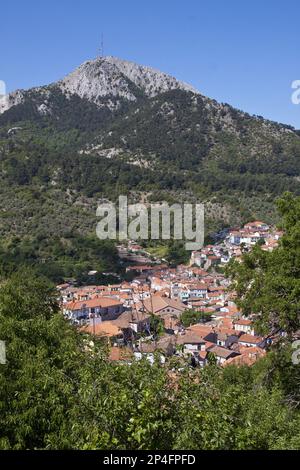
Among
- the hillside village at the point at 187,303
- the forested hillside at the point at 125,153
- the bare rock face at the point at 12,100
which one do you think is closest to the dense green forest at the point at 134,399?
the hillside village at the point at 187,303

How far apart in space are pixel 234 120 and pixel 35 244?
68.1 metres

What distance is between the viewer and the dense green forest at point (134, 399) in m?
4.62

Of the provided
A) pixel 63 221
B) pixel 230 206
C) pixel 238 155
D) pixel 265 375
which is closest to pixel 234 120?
pixel 238 155

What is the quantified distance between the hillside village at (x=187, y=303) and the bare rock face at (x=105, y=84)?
3652 inches

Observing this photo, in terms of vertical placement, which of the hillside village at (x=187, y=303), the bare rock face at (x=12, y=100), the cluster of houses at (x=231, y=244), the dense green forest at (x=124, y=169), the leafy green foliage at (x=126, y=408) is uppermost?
the bare rock face at (x=12, y=100)

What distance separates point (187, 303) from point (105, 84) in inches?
4732

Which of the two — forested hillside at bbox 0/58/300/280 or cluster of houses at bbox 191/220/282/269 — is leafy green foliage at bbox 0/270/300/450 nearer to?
forested hillside at bbox 0/58/300/280

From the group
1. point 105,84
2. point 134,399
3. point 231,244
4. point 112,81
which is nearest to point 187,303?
point 231,244

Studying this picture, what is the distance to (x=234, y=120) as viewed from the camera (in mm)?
108688

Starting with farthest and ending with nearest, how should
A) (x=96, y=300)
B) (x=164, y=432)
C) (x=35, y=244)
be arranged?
(x=35, y=244)
(x=96, y=300)
(x=164, y=432)

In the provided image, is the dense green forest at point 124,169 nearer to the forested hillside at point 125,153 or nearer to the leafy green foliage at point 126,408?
the forested hillside at point 125,153

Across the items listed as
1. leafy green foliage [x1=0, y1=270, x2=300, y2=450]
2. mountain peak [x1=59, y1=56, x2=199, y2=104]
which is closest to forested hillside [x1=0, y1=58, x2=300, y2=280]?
mountain peak [x1=59, y1=56, x2=199, y2=104]

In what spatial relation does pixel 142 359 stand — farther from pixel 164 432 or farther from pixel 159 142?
pixel 159 142
